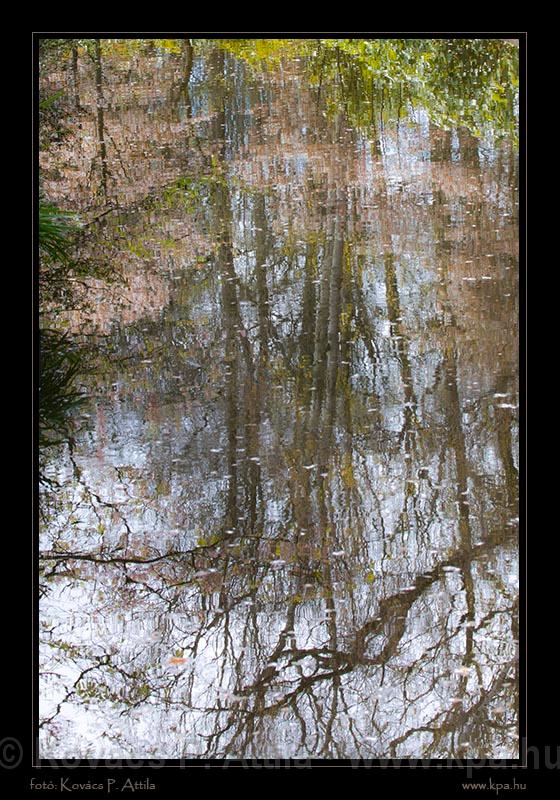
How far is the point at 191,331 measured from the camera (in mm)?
5629

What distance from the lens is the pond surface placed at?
3.06m

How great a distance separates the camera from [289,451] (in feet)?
14.6

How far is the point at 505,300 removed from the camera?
5855 mm

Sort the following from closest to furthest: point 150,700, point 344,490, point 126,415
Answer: point 150,700, point 344,490, point 126,415

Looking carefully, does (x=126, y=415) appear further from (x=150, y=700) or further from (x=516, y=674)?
(x=516, y=674)

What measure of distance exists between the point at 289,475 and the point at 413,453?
0.58m

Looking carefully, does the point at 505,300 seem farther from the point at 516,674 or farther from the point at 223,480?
the point at 516,674

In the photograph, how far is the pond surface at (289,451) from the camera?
306 centimetres

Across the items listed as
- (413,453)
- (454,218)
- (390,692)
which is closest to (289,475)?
(413,453)

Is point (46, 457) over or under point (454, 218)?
under
